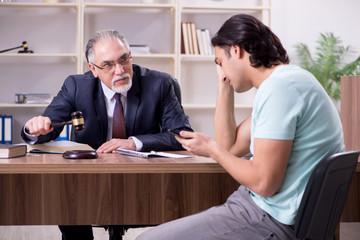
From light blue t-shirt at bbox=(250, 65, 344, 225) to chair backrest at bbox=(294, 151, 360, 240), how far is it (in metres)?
0.05

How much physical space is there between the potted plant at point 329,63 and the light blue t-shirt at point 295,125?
3.78 m

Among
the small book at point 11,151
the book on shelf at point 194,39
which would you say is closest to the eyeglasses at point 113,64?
the small book at point 11,151

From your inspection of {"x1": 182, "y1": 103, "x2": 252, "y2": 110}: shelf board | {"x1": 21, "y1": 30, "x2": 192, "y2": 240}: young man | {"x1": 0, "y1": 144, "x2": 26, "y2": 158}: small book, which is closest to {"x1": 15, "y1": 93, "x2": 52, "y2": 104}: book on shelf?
{"x1": 182, "y1": 103, "x2": 252, "y2": 110}: shelf board

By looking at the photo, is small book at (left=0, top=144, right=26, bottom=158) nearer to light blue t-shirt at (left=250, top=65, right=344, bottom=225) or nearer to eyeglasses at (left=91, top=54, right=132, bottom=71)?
eyeglasses at (left=91, top=54, right=132, bottom=71)

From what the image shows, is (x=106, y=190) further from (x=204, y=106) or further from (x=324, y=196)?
(x=204, y=106)

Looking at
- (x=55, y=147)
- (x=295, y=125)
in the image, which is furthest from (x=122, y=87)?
(x=295, y=125)

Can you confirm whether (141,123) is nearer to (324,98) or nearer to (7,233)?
(324,98)

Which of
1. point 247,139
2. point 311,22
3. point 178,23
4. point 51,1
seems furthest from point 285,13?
point 247,139

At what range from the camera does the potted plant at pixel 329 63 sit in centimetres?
494

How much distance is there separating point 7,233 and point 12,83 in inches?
76.2

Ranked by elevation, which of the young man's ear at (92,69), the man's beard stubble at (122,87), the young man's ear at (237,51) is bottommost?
the man's beard stubble at (122,87)

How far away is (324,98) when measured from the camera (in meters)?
1.30

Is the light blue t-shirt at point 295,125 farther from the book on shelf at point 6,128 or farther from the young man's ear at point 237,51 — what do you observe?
the book on shelf at point 6,128

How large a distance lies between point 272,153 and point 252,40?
14.7 inches
